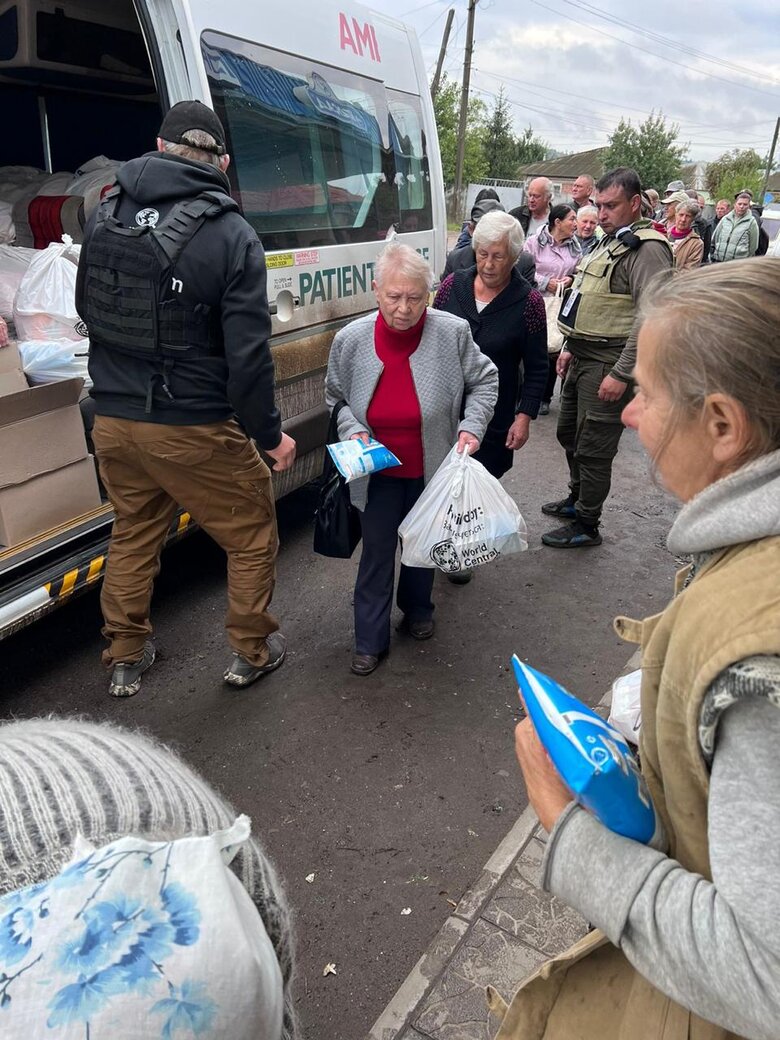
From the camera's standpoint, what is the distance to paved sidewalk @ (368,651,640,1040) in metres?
1.83

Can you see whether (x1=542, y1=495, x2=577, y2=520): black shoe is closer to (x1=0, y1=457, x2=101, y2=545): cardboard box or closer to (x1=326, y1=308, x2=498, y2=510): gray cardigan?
(x1=326, y1=308, x2=498, y2=510): gray cardigan

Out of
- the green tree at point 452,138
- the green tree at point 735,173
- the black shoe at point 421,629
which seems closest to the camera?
the black shoe at point 421,629

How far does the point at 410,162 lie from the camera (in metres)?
4.98

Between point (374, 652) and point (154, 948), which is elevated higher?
point (154, 948)

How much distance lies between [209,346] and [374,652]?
1468 mm

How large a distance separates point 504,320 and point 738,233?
8645mm

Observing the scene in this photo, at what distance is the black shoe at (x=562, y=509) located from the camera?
499cm

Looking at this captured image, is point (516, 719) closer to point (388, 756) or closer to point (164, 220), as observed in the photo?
point (388, 756)

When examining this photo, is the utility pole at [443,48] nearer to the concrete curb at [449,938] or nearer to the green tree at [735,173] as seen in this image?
the green tree at [735,173]

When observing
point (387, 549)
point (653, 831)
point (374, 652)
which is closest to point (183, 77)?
point (387, 549)

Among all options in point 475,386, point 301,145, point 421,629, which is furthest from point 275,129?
point 421,629

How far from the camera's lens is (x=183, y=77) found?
3.10m

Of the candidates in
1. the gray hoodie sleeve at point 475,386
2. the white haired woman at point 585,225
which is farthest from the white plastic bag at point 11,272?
the white haired woman at point 585,225

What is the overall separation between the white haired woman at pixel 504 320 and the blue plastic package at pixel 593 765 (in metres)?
2.89
